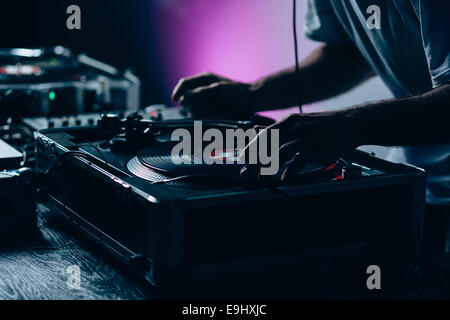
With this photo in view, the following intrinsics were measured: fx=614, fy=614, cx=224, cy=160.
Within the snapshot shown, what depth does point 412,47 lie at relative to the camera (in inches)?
52.7

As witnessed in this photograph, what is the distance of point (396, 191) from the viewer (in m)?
1.00

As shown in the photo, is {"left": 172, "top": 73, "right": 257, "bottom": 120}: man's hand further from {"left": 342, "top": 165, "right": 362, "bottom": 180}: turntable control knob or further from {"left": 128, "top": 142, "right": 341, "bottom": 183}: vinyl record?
{"left": 342, "top": 165, "right": 362, "bottom": 180}: turntable control knob

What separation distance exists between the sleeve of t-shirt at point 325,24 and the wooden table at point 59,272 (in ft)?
3.14

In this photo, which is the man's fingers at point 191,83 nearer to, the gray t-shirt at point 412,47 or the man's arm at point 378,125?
the gray t-shirt at point 412,47

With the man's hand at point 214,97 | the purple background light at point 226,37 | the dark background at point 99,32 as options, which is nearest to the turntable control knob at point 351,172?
the man's hand at point 214,97

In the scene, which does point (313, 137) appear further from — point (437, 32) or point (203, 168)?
point (437, 32)

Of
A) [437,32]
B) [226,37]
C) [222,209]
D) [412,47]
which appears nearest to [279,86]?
[412,47]

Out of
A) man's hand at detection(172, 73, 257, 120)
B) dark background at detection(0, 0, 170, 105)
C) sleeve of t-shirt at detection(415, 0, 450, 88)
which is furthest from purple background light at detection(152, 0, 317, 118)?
sleeve of t-shirt at detection(415, 0, 450, 88)

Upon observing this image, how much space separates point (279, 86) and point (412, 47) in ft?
1.50

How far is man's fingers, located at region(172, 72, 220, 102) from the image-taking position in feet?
5.16

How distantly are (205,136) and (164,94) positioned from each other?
2787 mm

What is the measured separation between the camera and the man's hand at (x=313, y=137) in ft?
3.16
